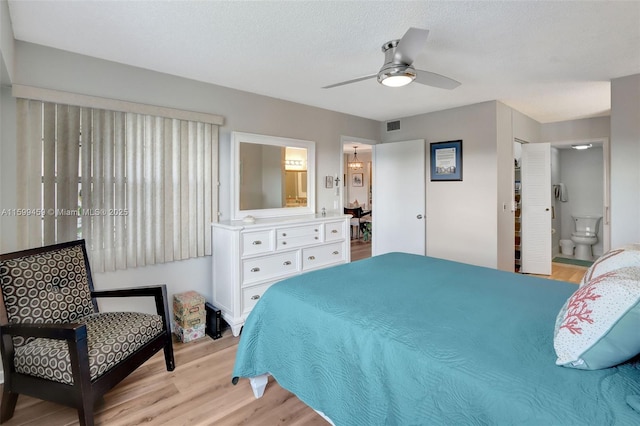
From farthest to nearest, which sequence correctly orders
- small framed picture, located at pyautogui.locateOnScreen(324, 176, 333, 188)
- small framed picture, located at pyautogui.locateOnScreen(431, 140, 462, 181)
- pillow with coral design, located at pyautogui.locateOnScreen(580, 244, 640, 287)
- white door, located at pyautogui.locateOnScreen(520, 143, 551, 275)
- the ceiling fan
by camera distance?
white door, located at pyautogui.locateOnScreen(520, 143, 551, 275), small framed picture, located at pyautogui.locateOnScreen(324, 176, 333, 188), small framed picture, located at pyautogui.locateOnScreen(431, 140, 462, 181), the ceiling fan, pillow with coral design, located at pyautogui.locateOnScreen(580, 244, 640, 287)

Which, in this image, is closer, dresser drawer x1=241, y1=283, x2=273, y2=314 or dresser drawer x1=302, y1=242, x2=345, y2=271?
dresser drawer x1=241, y1=283, x2=273, y2=314

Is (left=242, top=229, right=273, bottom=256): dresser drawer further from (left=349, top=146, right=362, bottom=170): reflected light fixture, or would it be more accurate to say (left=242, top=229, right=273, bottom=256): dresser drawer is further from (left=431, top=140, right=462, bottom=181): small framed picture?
(left=349, top=146, right=362, bottom=170): reflected light fixture

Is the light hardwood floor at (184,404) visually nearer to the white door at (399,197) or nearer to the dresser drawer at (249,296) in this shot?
the dresser drawer at (249,296)

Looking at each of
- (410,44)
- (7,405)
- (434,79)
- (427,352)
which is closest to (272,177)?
(434,79)

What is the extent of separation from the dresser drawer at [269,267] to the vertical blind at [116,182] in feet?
1.79

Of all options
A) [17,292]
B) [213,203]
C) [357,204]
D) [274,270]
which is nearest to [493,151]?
[274,270]

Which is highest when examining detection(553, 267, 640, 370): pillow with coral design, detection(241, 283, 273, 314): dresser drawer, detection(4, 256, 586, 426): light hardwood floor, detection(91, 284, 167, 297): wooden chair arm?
detection(553, 267, 640, 370): pillow with coral design

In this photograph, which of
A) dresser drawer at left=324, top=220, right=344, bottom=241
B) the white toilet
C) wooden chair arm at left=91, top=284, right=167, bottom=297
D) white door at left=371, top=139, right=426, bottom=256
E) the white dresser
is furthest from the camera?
the white toilet

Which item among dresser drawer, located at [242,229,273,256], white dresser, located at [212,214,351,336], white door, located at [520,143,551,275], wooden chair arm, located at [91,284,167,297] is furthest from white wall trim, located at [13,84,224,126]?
white door, located at [520,143,551,275]

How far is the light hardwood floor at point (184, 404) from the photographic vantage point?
186 centimetres

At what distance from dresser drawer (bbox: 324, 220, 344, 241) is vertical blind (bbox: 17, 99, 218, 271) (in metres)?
1.27

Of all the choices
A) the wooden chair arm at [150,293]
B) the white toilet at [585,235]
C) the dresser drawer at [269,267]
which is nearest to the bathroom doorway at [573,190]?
the white toilet at [585,235]

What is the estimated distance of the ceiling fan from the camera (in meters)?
1.95

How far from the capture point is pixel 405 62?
2.16 meters
